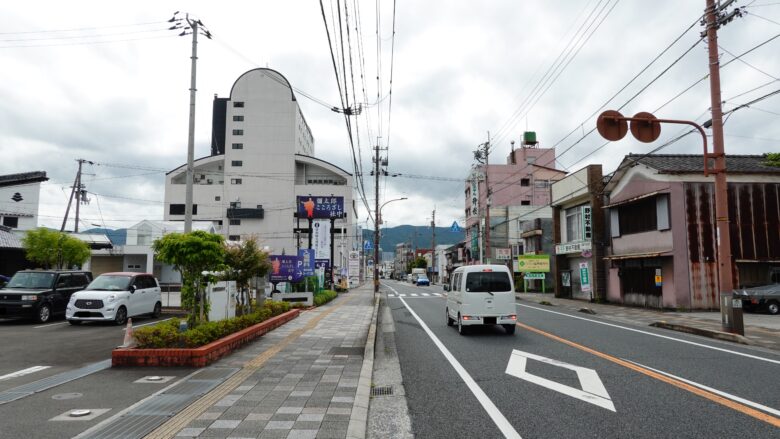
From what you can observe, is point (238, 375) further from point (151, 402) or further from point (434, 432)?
point (434, 432)

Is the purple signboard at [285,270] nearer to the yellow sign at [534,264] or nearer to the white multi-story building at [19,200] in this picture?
the yellow sign at [534,264]

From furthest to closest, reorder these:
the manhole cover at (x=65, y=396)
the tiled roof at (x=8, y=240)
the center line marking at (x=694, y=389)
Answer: the tiled roof at (x=8, y=240) < the manhole cover at (x=65, y=396) < the center line marking at (x=694, y=389)

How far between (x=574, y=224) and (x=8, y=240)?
35.5 m

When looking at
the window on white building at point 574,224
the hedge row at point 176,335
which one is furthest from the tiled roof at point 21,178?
the window on white building at point 574,224

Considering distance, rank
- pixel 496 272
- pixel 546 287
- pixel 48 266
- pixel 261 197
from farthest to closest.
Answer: pixel 261 197 → pixel 546 287 → pixel 48 266 → pixel 496 272

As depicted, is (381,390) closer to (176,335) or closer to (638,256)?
(176,335)

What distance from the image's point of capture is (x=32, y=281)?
637 inches

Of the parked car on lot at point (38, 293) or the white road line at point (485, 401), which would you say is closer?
the white road line at point (485, 401)

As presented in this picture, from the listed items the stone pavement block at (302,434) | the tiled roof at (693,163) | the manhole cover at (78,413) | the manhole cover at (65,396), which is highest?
the tiled roof at (693,163)

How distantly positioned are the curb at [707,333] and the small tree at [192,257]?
12801 millimetres

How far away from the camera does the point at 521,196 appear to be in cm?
6550

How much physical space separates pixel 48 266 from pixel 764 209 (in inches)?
1480

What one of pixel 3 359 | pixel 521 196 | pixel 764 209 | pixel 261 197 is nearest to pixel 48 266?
pixel 3 359

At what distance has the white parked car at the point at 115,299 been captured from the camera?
572 inches
